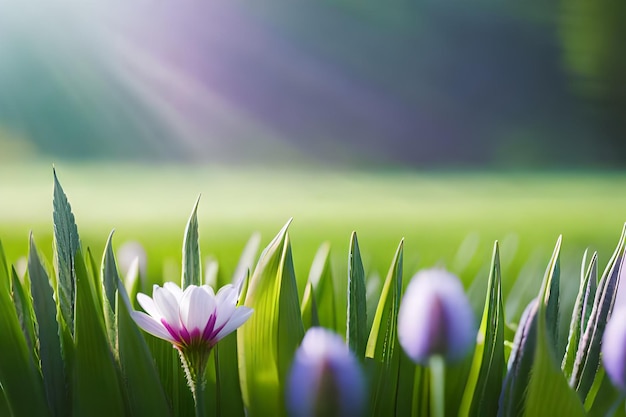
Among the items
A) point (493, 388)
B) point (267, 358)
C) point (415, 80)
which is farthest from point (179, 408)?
point (415, 80)

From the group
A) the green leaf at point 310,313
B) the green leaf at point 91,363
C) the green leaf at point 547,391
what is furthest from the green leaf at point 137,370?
the green leaf at point 547,391

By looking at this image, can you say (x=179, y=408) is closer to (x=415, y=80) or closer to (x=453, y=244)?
(x=453, y=244)

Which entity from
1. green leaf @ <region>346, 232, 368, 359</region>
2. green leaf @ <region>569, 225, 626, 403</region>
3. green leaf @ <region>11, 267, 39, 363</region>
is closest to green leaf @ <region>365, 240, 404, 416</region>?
green leaf @ <region>346, 232, 368, 359</region>

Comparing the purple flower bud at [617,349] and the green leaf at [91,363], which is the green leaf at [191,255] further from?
the purple flower bud at [617,349]

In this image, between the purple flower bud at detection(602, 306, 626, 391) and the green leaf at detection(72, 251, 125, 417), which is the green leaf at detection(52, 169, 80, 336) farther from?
the purple flower bud at detection(602, 306, 626, 391)

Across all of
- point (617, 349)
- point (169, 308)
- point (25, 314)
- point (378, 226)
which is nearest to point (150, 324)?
point (169, 308)

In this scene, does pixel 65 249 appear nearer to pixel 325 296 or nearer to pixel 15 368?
pixel 15 368
